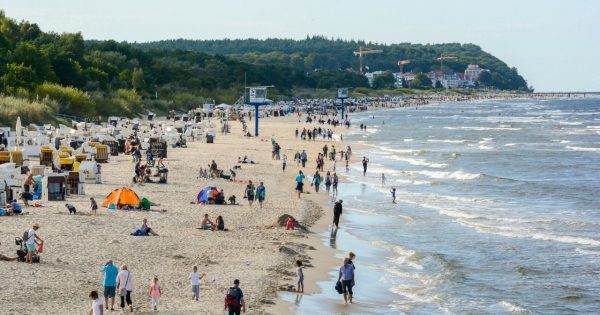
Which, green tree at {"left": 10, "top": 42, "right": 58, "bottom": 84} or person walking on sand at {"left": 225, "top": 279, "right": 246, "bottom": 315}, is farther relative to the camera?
green tree at {"left": 10, "top": 42, "right": 58, "bottom": 84}

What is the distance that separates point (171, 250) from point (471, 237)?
838 centimetres

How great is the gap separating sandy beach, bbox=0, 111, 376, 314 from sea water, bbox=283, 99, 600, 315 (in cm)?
89

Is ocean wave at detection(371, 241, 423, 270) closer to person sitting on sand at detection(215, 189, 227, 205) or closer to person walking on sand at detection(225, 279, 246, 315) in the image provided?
person sitting on sand at detection(215, 189, 227, 205)

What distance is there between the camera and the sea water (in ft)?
49.8

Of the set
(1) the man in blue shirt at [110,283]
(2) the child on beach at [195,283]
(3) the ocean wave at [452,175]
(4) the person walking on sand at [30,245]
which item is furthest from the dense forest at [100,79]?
(1) the man in blue shirt at [110,283]

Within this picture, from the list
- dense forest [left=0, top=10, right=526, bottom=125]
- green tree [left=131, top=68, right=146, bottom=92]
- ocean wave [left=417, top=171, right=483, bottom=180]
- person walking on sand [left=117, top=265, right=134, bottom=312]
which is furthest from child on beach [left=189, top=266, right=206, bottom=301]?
green tree [left=131, top=68, right=146, bottom=92]

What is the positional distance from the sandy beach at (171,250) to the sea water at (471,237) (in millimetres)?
890

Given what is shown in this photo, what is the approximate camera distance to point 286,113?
306ft

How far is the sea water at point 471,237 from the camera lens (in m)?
15.2

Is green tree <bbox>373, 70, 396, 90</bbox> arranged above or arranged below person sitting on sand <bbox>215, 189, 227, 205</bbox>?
above

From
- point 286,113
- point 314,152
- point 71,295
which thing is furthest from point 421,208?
point 286,113

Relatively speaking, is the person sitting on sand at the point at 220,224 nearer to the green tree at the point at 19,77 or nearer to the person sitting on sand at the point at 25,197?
the person sitting on sand at the point at 25,197

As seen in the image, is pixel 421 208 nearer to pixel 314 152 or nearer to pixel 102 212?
pixel 102 212

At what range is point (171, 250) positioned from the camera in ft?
54.6
